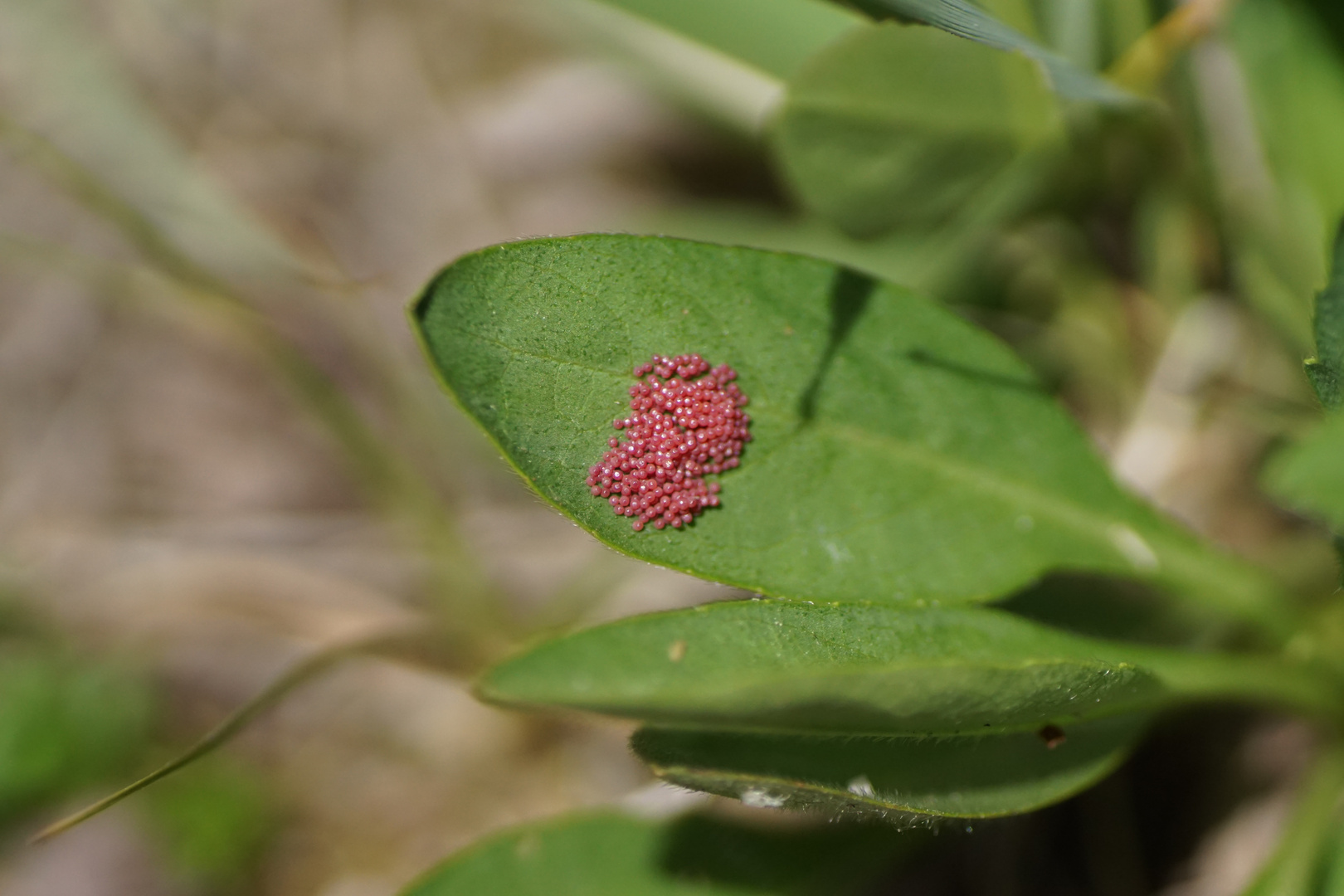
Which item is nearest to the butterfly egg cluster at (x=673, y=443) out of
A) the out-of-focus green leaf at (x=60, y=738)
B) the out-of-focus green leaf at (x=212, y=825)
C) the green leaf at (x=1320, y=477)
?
the green leaf at (x=1320, y=477)

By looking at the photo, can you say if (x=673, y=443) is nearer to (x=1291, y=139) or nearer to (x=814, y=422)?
(x=814, y=422)

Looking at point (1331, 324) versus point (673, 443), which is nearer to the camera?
point (1331, 324)

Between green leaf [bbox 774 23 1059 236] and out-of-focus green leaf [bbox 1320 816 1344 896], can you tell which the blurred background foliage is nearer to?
green leaf [bbox 774 23 1059 236]


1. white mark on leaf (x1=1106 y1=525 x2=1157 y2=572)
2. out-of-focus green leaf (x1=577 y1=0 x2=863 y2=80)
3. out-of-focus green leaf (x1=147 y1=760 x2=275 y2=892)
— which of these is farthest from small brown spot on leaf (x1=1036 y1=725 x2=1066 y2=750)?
out-of-focus green leaf (x1=147 y1=760 x2=275 y2=892)

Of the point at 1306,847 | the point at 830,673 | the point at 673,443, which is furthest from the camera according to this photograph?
the point at 1306,847

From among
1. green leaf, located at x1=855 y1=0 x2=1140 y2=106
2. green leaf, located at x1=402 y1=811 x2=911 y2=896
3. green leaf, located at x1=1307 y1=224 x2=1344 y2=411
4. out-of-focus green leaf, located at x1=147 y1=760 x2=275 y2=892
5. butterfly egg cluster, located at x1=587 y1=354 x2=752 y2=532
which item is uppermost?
green leaf, located at x1=855 y1=0 x2=1140 y2=106

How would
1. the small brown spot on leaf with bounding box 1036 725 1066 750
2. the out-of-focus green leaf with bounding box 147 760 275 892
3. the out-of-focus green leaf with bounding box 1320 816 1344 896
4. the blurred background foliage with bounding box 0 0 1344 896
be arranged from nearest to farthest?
1. the small brown spot on leaf with bounding box 1036 725 1066 750
2. the out-of-focus green leaf with bounding box 1320 816 1344 896
3. the blurred background foliage with bounding box 0 0 1344 896
4. the out-of-focus green leaf with bounding box 147 760 275 892

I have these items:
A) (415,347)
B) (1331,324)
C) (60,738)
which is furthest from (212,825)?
(1331,324)
